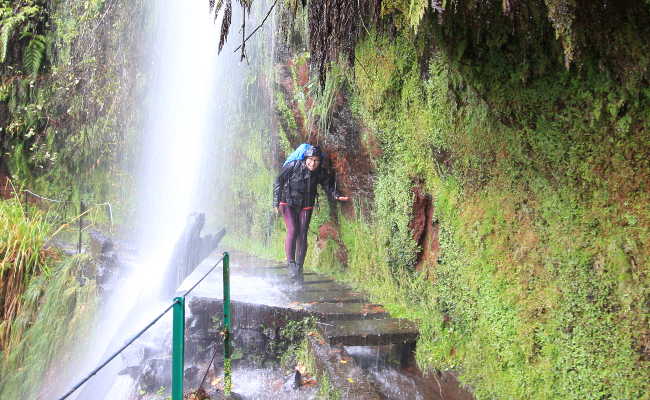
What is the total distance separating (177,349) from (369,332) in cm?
221

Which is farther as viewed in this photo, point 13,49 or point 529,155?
point 13,49

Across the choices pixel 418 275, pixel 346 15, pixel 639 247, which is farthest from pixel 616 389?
pixel 346 15

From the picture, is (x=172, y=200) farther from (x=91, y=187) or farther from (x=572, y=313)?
(x=572, y=313)

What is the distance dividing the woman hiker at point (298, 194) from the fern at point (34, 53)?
7.12 meters

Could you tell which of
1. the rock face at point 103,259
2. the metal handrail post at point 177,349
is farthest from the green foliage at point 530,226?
the rock face at point 103,259

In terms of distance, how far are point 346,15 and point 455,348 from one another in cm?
270

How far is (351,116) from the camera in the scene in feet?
18.6

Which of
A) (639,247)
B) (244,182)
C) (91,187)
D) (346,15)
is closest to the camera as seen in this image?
(639,247)

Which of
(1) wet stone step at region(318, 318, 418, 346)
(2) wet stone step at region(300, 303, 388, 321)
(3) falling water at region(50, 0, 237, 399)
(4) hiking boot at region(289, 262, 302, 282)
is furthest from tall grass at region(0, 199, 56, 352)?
(1) wet stone step at region(318, 318, 418, 346)

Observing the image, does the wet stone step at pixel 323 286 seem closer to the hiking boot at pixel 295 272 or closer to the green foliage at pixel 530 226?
the hiking boot at pixel 295 272

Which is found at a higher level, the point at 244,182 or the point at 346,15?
the point at 346,15

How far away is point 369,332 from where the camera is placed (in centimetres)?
397

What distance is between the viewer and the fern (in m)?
9.43

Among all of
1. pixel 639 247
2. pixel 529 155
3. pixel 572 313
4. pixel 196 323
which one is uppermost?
pixel 529 155
